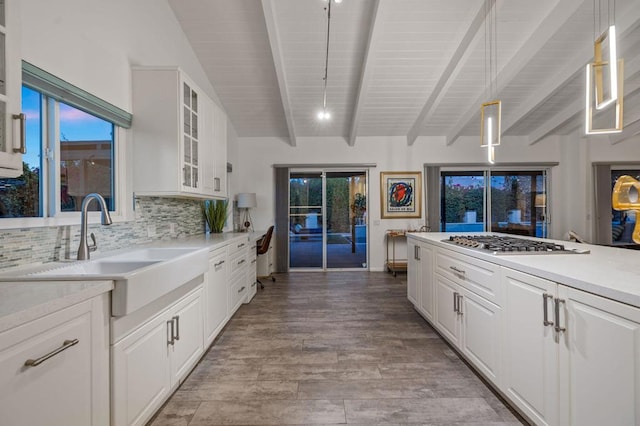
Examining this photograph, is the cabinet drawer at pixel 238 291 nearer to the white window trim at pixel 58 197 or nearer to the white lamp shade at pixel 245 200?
the white window trim at pixel 58 197

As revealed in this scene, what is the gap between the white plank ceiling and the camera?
337 cm

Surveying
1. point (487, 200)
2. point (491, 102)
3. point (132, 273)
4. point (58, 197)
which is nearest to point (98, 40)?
point (58, 197)

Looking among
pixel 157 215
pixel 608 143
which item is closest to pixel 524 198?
pixel 608 143

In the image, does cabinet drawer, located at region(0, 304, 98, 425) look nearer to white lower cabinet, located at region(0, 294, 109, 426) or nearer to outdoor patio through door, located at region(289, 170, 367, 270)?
white lower cabinet, located at region(0, 294, 109, 426)

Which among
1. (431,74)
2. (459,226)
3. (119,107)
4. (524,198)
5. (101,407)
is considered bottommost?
(101,407)

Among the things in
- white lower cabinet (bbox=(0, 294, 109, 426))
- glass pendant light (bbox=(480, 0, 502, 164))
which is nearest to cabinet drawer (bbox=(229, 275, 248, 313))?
white lower cabinet (bbox=(0, 294, 109, 426))

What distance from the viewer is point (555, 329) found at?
140 cm

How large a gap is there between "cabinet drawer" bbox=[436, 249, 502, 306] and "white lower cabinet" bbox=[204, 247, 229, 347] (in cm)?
203

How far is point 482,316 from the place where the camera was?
6.64ft

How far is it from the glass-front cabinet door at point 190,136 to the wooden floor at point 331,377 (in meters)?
1.55

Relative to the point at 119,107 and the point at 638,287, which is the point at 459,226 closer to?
the point at 638,287

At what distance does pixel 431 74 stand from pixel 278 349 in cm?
415

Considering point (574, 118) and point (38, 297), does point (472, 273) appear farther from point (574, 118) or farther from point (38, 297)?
point (574, 118)

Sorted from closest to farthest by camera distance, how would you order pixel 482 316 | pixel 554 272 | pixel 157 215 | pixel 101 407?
pixel 101 407 → pixel 554 272 → pixel 482 316 → pixel 157 215
